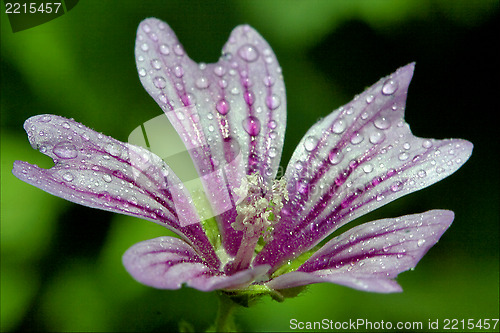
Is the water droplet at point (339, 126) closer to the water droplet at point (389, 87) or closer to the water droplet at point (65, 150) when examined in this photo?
the water droplet at point (389, 87)

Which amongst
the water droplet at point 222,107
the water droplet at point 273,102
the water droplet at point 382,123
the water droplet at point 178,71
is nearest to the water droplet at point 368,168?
the water droplet at point 382,123

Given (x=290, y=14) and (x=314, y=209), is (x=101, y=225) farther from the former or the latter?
(x=290, y=14)

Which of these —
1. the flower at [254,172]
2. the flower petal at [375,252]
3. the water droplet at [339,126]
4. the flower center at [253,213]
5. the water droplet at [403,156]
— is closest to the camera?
the flower petal at [375,252]

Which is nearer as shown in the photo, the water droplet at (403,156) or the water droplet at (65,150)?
the water droplet at (65,150)

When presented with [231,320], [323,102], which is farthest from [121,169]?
[323,102]

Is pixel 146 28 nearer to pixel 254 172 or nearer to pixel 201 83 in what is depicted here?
pixel 201 83

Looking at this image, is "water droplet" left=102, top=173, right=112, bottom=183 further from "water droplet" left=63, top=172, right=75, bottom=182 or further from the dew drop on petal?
the dew drop on petal
